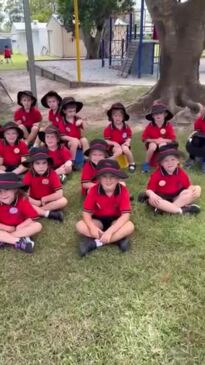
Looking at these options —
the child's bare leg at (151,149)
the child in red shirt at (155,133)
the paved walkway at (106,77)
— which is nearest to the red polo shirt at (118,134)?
the child in red shirt at (155,133)

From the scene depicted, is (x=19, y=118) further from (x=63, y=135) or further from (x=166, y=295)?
(x=166, y=295)

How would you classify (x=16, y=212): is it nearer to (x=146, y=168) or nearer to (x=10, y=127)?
(x=10, y=127)

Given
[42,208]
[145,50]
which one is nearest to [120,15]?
[145,50]

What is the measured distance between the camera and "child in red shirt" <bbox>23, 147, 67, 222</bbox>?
411cm

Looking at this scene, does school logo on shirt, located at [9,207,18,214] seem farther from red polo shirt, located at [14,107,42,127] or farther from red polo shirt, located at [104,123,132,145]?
red polo shirt, located at [14,107,42,127]

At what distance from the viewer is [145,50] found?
13.1 metres

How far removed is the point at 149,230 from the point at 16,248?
1.24m

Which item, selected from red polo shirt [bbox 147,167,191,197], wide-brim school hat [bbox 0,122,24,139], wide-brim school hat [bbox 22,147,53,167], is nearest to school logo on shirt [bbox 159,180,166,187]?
red polo shirt [bbox 147,167,191,197]

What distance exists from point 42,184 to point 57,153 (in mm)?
872

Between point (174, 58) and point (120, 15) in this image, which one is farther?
point (120, 15)

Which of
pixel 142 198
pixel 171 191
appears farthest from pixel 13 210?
pixel 171 191

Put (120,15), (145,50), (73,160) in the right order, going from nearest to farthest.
Result: (73,160), (145,50), (120,15)

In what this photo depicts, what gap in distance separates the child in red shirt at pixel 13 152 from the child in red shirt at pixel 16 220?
1483mm

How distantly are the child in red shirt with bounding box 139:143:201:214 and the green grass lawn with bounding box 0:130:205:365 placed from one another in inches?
6.5
